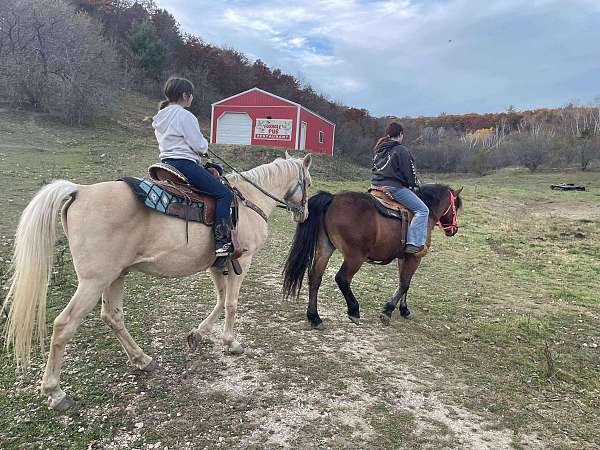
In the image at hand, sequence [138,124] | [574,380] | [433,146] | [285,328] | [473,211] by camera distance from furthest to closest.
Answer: [433,146], [138,124], [473,211], [285,328], [574,380]

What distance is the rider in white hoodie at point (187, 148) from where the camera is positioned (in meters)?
4.08

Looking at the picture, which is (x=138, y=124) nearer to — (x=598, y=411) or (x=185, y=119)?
(x=185, y=119)

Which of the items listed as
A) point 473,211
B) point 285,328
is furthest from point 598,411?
point 473,211

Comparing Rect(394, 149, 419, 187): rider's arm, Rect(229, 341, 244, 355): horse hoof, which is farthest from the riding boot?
Rect(394, 149, 419, 187): rider's arm

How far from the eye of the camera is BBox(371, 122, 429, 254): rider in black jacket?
588cm

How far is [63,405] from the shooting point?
3.45 metres

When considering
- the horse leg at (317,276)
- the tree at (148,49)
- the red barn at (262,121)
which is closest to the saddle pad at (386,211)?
the horse leg at (317,276)

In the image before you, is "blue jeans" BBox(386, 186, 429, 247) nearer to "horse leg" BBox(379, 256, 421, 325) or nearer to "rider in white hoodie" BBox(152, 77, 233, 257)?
"horse leg" BBox(379, 256, 421, 325)

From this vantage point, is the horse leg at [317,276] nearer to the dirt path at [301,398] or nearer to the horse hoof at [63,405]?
the dirt path at [301,398]

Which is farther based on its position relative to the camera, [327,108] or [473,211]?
[327,108]

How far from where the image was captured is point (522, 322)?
6.23 metres

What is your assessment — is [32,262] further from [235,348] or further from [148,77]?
[148,77]

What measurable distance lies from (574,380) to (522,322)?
5.48ft

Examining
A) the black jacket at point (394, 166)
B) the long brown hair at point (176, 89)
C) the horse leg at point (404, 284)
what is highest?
the long brown hair at point (176, 89)
